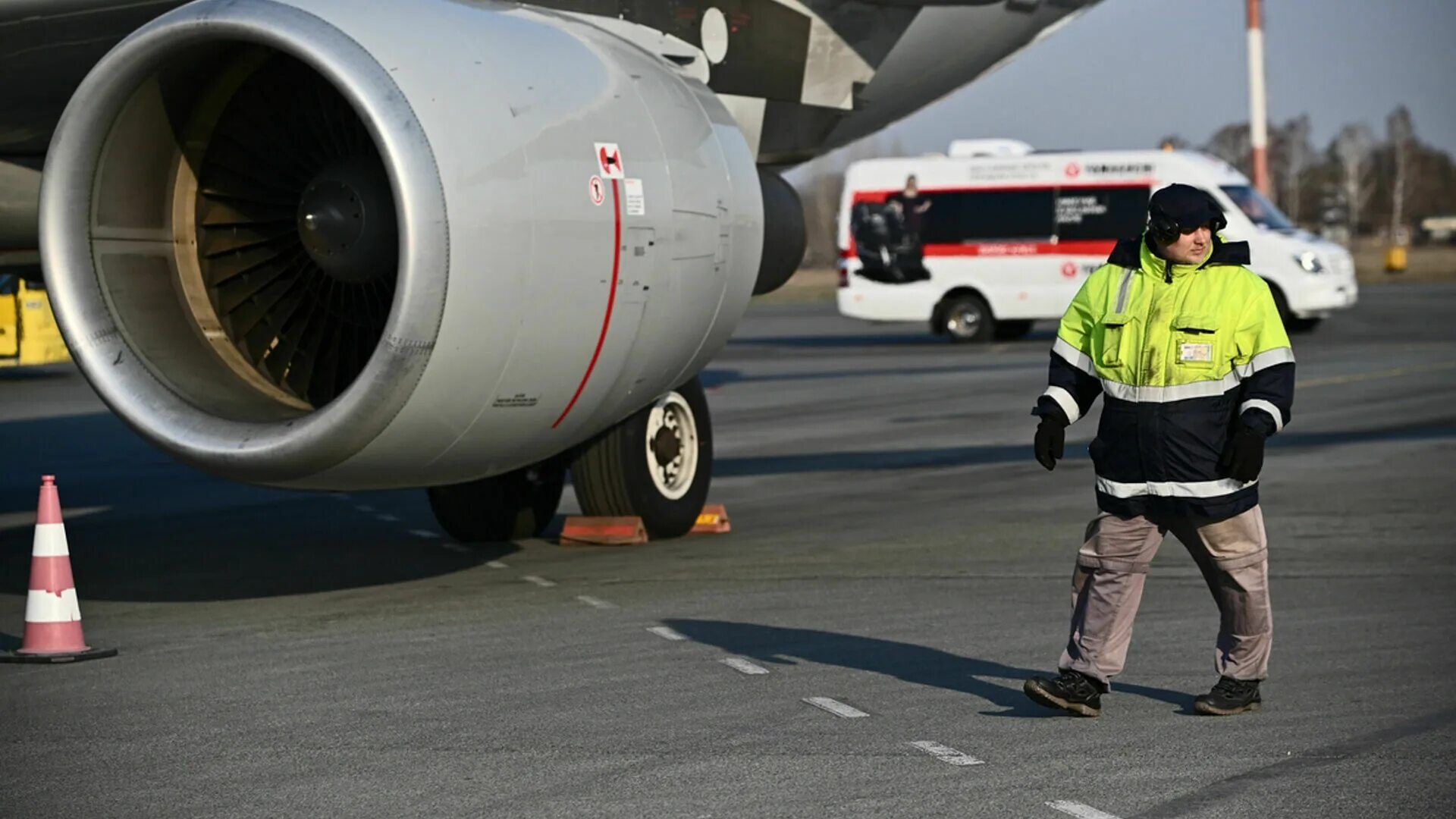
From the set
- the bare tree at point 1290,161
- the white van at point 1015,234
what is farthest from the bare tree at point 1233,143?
the white van at point 1015,234

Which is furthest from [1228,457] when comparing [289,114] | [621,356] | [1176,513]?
[289,114]

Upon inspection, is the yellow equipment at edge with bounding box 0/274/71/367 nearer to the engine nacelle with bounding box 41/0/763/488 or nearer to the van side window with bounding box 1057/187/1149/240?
the van side window with bounding box 1057/187/1149/240

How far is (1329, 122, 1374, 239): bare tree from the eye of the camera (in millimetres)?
151125

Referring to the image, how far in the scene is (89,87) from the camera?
841 centimetres

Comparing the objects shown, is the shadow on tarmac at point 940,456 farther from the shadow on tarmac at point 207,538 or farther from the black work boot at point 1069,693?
the black work boot at point 1069,693

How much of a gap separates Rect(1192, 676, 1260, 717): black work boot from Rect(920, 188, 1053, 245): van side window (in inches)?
1046

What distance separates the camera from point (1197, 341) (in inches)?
259

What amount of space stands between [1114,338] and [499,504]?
530 cm

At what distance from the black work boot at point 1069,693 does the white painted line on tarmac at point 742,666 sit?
126cm

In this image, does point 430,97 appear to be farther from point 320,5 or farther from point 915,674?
point 915,674

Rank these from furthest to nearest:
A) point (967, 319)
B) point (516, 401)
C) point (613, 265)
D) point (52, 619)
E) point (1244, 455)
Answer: point (967, 319) → point (613, 265) → point (516, 401) → point (52, 619) → point (1244, 455)

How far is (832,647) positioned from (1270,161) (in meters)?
173

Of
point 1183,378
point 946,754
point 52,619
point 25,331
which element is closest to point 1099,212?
point 25,331

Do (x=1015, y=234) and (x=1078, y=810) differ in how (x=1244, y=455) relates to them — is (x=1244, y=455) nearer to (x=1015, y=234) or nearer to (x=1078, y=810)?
(x=1078, y=810)
